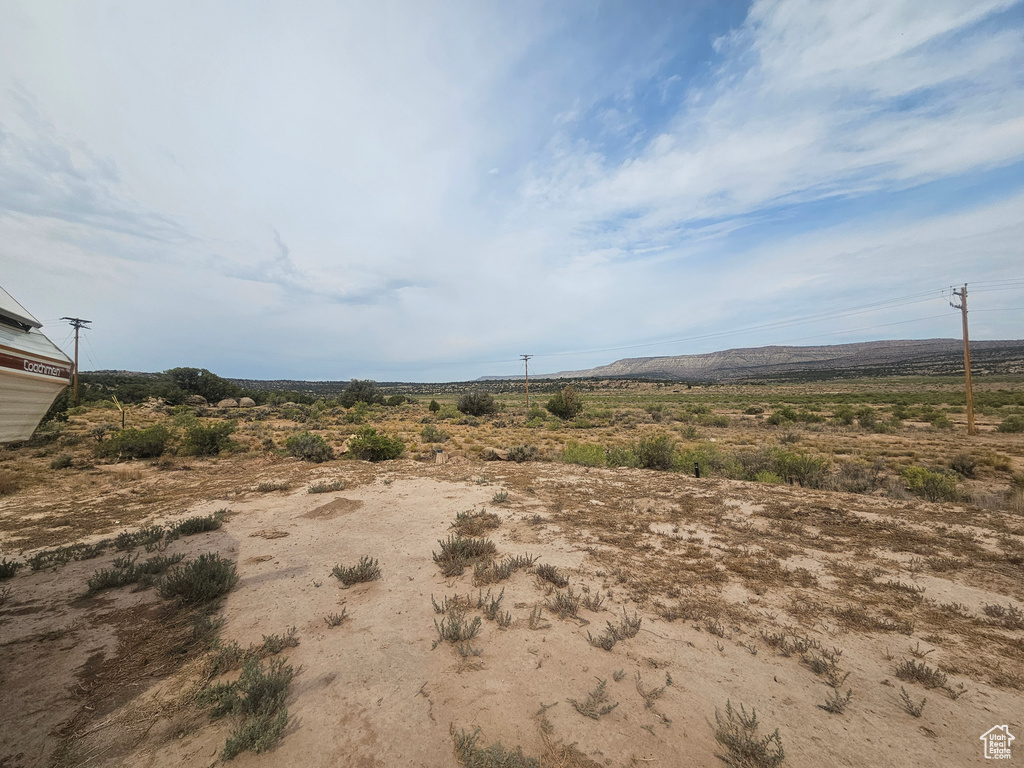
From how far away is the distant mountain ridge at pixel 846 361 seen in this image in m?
88.4

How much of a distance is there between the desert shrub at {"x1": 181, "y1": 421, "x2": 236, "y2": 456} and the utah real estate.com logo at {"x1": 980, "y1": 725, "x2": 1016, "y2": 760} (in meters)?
20.7

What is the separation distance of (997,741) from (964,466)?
15.4 m

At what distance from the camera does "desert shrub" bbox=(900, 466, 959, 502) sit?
30.8 feet

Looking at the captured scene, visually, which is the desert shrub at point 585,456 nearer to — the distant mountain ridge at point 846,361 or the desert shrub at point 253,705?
the desert shrub at point 253,705

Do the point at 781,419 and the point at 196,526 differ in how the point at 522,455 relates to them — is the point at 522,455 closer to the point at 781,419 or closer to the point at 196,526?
the point at 196,526

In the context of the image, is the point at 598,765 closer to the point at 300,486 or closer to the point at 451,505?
the point at 451,505

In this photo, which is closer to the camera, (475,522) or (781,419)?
(475,522)

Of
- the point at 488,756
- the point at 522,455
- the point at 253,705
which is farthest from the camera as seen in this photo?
the point at 522,455

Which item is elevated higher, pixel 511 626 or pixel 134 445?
pixel 134 445

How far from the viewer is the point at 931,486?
32.0 feet

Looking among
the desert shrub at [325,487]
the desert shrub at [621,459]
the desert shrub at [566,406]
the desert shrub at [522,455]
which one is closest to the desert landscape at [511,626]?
the desert shrub at [325,487]

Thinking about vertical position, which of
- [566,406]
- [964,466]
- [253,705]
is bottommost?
[964,466]

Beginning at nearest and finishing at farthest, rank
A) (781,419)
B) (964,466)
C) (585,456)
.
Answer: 1. (964,466)
2. (585,456)
3. (781,419)

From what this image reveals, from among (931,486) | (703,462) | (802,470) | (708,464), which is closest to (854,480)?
(802,470)
